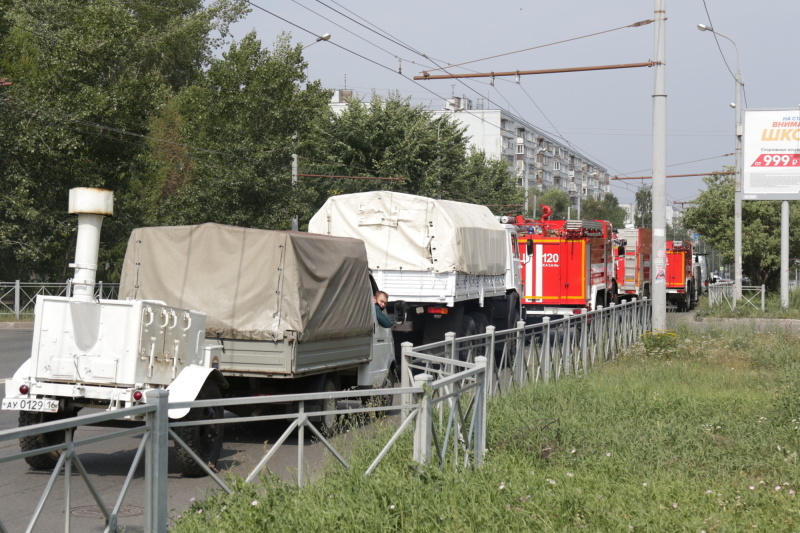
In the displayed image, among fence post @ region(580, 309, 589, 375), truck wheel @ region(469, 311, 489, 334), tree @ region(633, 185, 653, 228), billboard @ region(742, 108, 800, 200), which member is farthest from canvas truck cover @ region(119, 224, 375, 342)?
tree @ region(633, 185, 653, 228)

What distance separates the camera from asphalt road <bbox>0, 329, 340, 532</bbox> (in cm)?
487

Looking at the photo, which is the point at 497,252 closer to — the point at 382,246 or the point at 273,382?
the point at 382,246

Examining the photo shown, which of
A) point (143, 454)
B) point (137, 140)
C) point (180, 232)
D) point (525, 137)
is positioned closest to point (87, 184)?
point (137, 140)

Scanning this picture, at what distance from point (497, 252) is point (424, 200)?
3.58 meters

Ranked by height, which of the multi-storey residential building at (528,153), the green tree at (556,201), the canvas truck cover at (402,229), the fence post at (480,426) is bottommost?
the fence post at (480,426)

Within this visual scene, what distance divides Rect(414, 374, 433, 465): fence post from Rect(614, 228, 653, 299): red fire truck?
91.2ft

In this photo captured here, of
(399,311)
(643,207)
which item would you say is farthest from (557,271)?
(643,207)

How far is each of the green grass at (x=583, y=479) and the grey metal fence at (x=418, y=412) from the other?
0.82ft

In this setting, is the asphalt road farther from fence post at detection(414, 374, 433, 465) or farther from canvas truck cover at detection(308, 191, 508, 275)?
canvas truck cover at detection(308, 191, 508, 275)

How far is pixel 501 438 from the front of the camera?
8266mm

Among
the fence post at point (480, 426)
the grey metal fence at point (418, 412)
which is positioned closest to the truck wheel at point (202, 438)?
the grey metal fence at point (418, 412)

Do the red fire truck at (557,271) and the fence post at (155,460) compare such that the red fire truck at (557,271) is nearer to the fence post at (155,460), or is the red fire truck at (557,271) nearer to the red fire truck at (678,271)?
the red fire truck at (678,271)

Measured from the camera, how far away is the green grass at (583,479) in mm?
5691

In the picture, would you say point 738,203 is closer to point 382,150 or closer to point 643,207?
point 382,150
